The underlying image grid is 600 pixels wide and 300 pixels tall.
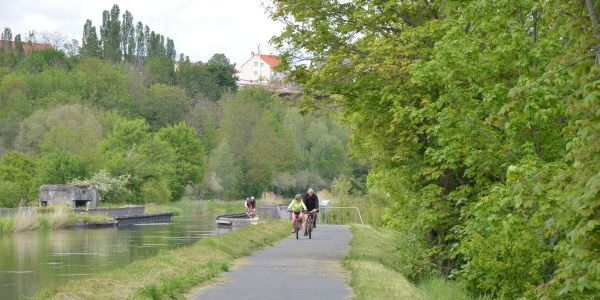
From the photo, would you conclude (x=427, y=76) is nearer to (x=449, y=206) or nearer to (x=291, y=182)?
(x=449, y=206)

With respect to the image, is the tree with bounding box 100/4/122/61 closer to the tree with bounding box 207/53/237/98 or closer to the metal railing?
the tree with bounding box 207/53/237/98

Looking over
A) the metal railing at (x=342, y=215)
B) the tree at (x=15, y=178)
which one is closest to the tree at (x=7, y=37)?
the tree at (x=15, y=178)

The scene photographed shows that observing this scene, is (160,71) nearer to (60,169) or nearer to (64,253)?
(60,169)

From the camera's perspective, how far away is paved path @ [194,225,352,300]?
16.1 m

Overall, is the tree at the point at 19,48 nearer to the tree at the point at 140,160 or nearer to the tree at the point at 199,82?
the tree at the point at 199,82

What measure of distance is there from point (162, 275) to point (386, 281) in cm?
428

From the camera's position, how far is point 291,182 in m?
132

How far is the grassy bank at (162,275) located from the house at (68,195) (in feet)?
186

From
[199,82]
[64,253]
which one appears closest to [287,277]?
[64,253]

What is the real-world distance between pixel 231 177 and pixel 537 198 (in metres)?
115

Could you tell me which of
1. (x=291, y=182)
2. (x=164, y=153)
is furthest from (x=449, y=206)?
(x=291, y=182)

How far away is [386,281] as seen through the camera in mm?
18062

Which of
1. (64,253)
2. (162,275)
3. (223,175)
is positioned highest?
(223,175)

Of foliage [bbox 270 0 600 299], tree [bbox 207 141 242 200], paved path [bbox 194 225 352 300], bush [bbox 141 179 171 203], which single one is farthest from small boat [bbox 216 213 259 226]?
tree [bbox 207 141 242 200]
